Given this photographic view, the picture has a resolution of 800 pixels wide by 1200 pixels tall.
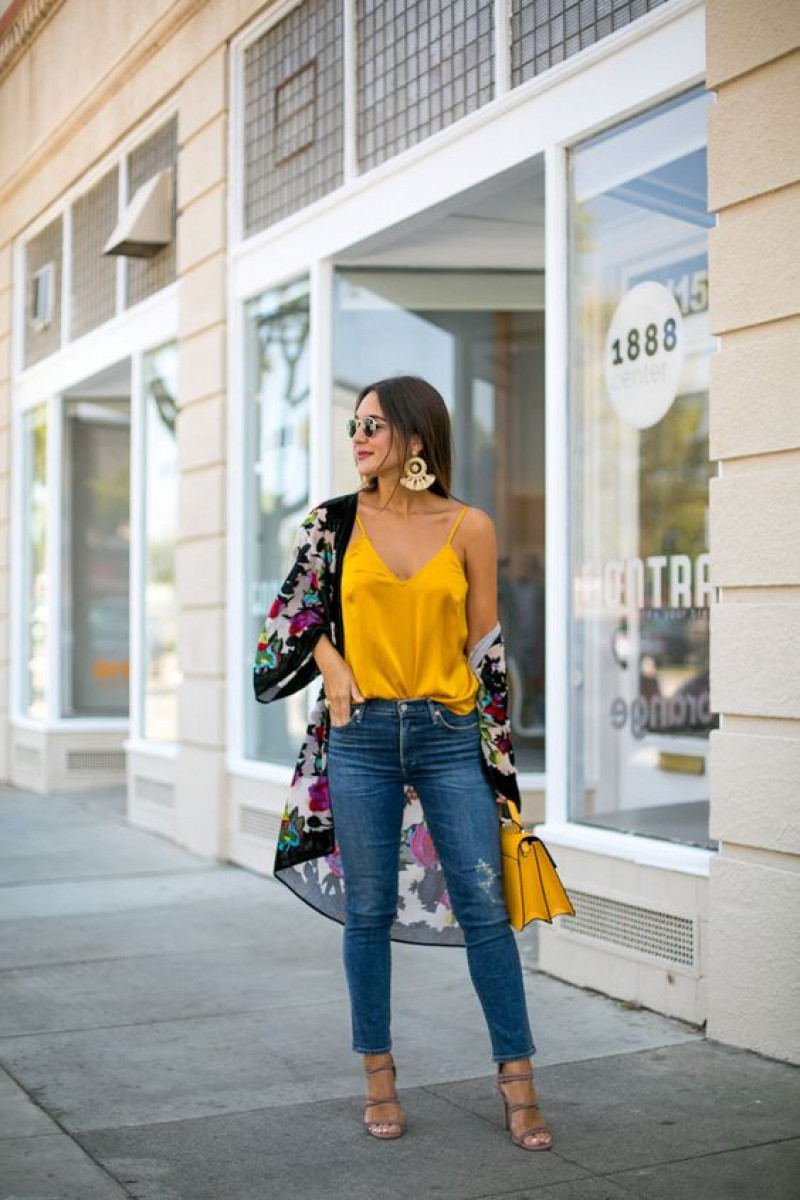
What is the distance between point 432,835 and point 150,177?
7004mm

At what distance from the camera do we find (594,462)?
7.63 m

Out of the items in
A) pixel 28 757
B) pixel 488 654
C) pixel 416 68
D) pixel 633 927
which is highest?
pixel 416 68

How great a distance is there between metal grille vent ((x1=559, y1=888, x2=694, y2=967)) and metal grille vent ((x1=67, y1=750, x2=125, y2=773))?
7.26 meters

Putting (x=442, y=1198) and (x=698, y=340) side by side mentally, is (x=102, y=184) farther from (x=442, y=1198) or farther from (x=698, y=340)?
(x=442, y=1198)

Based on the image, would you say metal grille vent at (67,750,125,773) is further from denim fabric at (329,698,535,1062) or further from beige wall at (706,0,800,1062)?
denim fabric at (329,698,535,1062)

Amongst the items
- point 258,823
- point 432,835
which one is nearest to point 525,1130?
point 432,835

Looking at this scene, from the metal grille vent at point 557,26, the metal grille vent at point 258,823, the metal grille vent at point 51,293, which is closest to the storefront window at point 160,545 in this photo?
the metal grille vent at point 258,823

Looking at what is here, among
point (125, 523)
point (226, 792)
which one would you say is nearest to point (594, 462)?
point (226, 792)

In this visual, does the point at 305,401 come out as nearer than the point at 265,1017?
No

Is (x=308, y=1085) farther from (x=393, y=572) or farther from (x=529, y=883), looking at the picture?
(x=393, y=572)

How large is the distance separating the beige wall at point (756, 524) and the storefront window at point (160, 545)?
18.1ft

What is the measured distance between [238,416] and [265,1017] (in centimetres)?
422

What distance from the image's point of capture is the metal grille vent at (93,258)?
10.8 m

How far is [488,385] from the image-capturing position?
12.2 m
